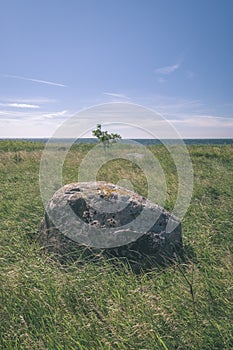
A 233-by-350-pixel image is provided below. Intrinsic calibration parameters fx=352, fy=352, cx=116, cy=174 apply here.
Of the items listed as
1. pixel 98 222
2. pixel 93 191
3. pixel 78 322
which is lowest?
pixel 78 322

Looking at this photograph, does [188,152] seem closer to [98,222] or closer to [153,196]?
[153,196]

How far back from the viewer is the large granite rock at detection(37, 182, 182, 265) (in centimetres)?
579

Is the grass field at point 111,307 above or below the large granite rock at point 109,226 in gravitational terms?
below

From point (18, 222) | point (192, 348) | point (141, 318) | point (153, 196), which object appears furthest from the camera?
point (153, 196)

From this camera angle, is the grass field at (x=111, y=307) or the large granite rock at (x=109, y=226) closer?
the grass field at (x=111, y=307)

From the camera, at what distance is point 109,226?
19.5 feet

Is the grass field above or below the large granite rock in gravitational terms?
below

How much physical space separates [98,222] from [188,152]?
17471mm

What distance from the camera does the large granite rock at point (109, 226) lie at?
19.0 ft

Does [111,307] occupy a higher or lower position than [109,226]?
lower

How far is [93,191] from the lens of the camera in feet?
21.2

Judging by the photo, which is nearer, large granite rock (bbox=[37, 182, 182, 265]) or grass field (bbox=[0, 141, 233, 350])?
grass field (bbox=[0, 141, 233, 350])

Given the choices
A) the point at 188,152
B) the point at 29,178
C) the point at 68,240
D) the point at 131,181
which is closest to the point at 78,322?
the point at 68,240

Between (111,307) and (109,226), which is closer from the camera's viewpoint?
(111,307)
